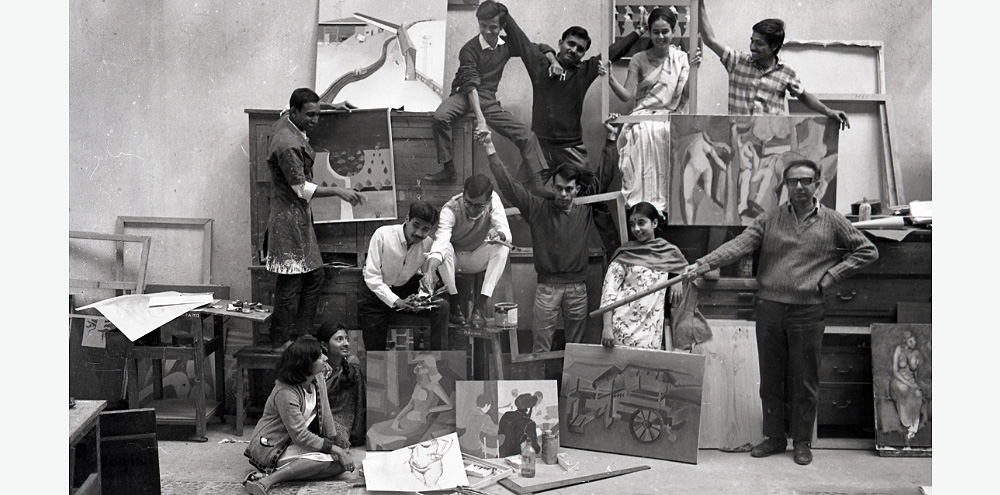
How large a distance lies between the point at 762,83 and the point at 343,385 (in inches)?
123

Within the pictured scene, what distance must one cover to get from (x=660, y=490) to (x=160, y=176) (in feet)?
11.8

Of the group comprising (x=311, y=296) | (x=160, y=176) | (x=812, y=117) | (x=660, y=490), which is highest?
(x=812, y=117)

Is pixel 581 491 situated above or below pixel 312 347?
below

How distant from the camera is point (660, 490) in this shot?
414 cm

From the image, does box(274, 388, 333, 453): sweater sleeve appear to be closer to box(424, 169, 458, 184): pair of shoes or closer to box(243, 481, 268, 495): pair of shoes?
box(243, 481, 268, 495): pair of shoes

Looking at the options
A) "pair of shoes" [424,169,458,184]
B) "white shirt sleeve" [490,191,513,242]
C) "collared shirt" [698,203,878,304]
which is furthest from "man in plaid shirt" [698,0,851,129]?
"pair of shoes" [424,169,458,184]

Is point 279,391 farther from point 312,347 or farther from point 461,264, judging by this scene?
point 461,264

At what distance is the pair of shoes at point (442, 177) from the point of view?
498 centimetres

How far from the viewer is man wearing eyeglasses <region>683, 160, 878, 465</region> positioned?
454cm

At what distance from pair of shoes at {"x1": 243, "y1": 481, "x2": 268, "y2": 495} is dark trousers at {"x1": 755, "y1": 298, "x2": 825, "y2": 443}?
2.83 meters

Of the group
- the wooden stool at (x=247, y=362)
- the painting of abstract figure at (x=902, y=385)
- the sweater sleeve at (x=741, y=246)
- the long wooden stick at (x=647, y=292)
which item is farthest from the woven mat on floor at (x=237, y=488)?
the painting of abstract figure at (x=902, y=385)

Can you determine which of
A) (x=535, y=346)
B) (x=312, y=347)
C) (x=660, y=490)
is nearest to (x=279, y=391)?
(x=312, y=347)

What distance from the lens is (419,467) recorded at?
14.0 ft

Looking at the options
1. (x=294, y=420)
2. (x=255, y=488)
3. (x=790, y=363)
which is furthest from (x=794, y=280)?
(x=255, y=488)
